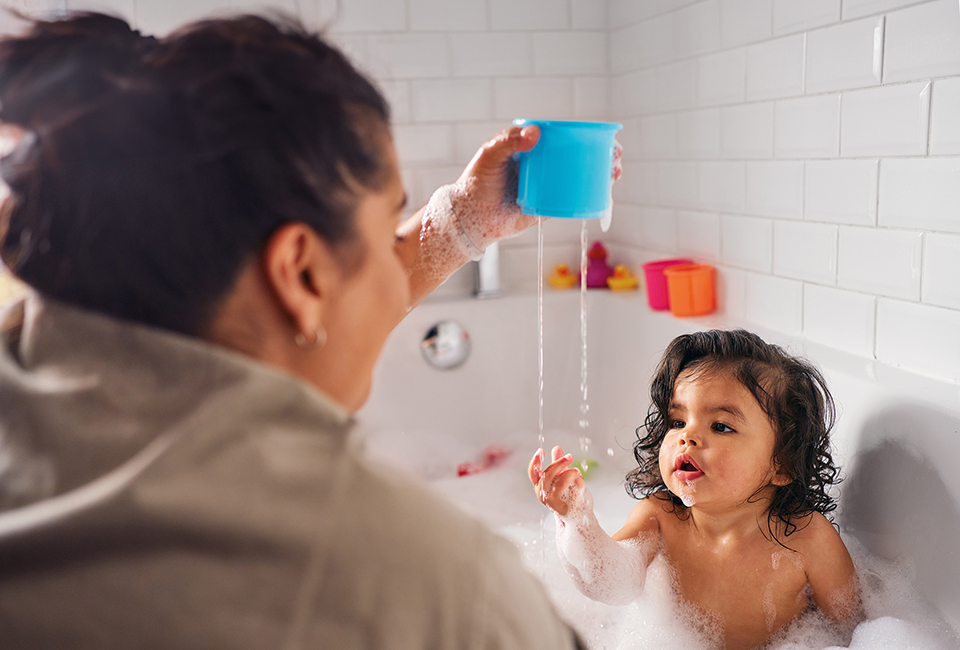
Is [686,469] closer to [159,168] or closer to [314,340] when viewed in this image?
[314,340]

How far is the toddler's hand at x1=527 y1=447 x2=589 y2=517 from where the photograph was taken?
3.83 ft

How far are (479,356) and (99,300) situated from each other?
67.7 inches

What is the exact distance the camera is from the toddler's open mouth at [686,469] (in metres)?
1.15

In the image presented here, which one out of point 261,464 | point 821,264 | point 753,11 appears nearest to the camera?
point 261,464

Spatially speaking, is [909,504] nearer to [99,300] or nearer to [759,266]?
[759,266]

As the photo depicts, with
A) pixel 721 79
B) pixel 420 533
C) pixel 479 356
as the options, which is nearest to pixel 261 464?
pixel 420 533

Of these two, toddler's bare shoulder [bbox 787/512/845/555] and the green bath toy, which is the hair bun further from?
the green bath toy

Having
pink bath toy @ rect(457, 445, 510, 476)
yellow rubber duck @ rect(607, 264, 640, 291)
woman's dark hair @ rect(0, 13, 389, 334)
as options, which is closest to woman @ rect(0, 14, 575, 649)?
woman's dark hair @ rect(0, 13, 389, 334)

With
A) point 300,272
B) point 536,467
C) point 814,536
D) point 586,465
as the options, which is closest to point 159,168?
point 300,272

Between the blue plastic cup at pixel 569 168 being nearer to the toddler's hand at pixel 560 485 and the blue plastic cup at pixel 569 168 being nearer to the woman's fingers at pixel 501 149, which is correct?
the woman's fingers at pixel 501 149

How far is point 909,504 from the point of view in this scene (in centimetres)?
116

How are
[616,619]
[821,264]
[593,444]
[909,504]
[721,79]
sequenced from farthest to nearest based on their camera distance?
[593,444], [721,79], [821,264], [616,619], [909,504]

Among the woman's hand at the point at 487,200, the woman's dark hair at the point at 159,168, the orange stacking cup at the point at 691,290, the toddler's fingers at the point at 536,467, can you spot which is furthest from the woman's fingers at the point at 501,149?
the orange stacking cup at the point at 691,290

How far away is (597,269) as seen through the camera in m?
2.22
